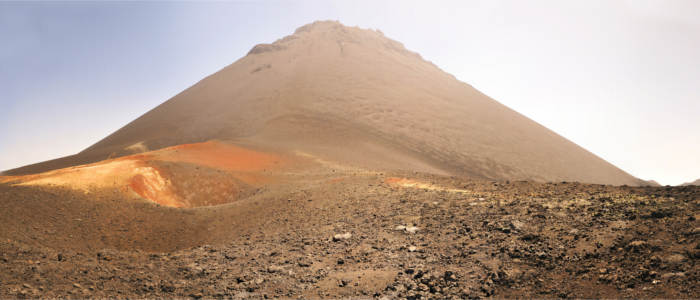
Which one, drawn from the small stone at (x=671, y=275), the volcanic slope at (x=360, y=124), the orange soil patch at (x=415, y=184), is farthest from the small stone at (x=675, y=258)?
the volcanic slope at (x=360, y=124)

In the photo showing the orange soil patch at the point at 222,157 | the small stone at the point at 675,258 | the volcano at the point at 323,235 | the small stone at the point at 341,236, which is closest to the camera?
the small stone at the point at 675,258

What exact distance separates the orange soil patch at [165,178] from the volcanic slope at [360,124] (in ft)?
16.2

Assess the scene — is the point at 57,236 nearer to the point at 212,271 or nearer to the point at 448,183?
the point at 212,271

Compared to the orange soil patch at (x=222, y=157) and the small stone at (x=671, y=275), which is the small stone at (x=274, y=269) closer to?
the small stone at (x=671, y=275)

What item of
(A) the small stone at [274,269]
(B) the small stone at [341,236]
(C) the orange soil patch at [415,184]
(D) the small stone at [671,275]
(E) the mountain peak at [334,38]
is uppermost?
(E) the mountain peak at [334,38]

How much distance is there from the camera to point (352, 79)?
112ft

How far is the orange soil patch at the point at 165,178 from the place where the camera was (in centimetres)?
828

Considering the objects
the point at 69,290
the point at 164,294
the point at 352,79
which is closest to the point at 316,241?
the point at 164,294

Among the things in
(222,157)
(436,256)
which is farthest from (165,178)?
(436,256)

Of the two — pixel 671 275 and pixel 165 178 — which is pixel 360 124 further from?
pixel 671 275

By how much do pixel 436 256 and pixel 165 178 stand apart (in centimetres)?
840

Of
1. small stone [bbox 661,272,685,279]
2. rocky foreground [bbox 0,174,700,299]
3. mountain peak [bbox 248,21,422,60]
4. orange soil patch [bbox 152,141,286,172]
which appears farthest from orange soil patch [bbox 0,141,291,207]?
mountain peak [bbox 248,21,422,60]

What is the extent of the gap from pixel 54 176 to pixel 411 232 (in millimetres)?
8477

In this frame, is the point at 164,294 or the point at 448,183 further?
the point at 448,183
